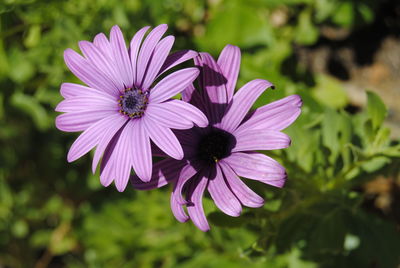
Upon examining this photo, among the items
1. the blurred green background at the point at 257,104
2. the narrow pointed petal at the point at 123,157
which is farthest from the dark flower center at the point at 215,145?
the blurred green background at the point at 257,104

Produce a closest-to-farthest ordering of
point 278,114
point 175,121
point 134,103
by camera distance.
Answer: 1. point 175,121
2. point 278,114
3. point 134,103

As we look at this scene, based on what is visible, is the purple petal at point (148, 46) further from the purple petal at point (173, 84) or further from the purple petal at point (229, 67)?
the purple petal at point (229, 67)

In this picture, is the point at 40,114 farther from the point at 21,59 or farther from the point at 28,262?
the point at 28,262

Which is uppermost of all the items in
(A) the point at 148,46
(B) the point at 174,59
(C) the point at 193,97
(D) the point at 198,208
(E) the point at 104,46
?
(E) the point at 104,46

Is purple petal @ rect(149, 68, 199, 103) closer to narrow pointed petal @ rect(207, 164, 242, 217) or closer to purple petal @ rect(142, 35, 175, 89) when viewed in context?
purple petal @ rect(142, 35, 175, 89)

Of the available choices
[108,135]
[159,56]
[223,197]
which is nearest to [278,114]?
[223,197]

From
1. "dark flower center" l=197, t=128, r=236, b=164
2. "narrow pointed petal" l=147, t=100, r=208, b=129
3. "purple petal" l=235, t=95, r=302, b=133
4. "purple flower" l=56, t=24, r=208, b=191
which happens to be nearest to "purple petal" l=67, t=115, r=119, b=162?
"purple flower" l=56, t=24, r=208, b=191

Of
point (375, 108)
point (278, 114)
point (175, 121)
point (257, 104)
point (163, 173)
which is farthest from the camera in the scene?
point (257, 104)

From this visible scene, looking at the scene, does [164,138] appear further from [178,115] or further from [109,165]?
[109,165]
